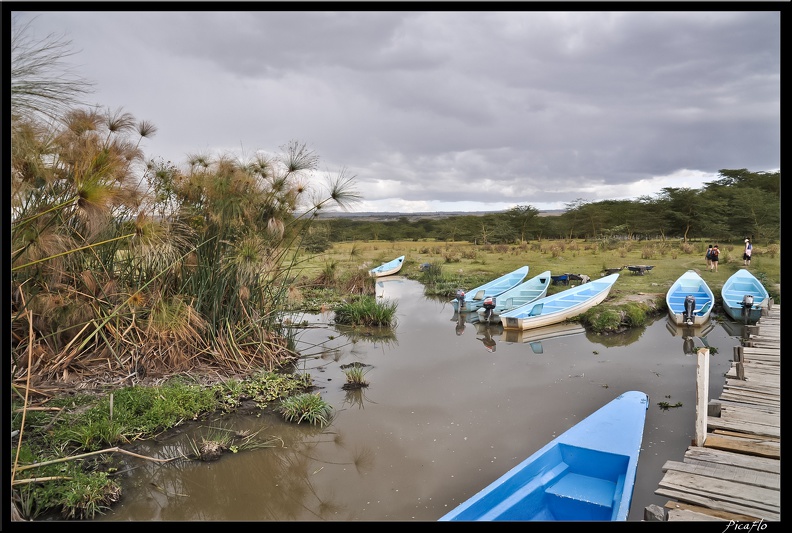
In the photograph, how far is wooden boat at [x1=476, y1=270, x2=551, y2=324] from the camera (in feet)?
40.9

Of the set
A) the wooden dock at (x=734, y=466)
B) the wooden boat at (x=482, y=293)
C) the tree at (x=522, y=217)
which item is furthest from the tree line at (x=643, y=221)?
the wooden dock at (x=734, y=466)

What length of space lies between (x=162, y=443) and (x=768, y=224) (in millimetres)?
31499

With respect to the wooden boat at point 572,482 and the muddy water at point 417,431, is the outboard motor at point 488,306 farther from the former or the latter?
the wooden boat at point 572,482

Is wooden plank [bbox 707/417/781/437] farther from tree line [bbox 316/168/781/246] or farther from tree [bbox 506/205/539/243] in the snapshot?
tree [bbox 506/205/539/243]

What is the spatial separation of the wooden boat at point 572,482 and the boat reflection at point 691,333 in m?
6.03

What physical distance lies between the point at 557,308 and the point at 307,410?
24.2 ft

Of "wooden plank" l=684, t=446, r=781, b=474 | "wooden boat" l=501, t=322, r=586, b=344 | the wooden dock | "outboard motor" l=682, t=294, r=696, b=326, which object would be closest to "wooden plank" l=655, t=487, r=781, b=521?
the wooden dock

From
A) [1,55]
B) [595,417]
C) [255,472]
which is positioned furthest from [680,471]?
[1,55]

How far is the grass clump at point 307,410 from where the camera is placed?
597 cm

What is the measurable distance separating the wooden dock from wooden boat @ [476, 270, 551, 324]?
648 cm

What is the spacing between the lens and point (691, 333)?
1095 centimetres

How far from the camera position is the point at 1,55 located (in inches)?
110

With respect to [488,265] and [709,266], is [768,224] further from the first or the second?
[488,265]

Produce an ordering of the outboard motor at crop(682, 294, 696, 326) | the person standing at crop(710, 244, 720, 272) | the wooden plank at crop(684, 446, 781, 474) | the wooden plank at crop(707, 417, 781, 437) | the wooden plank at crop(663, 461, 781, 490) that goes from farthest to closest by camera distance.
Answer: the person standing at crop(710, 244, 720, 272), the outboard motor at crop(682, 294, 696, 326), the wooden plank at crop(707, 417, 781, 437), the wooden plank at crop(684, 446, 781, 474), the wooden plank at crop(663, 461, 781, 490)
